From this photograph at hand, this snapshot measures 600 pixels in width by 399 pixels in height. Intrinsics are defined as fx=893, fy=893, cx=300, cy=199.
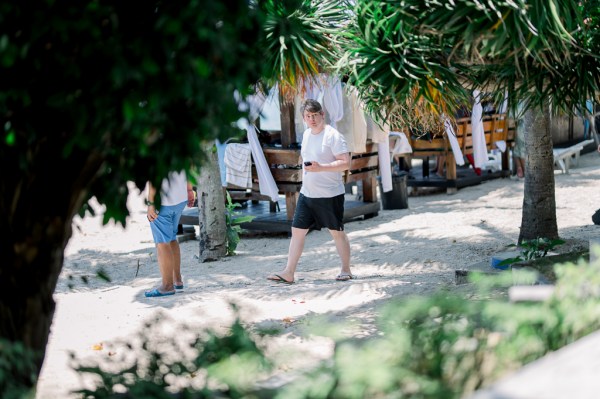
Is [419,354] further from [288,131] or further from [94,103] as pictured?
[288,131]

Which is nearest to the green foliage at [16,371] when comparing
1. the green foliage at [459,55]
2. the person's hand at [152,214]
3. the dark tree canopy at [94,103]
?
the dark tree canopy at [94,103]

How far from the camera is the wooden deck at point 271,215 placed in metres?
11.5

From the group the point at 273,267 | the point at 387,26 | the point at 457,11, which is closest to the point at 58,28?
the point at 457,11

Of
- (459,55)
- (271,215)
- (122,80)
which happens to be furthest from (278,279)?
(122,80)

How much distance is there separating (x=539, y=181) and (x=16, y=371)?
19.3 feet

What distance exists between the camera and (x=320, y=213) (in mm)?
7918

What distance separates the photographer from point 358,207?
1218cm

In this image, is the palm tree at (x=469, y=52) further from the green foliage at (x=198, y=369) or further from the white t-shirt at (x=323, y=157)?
the green foliage at (x=198, y=369)

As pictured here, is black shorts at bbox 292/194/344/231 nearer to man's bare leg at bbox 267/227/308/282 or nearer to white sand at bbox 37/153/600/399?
man's bare leg at bbox 267/227/308/282

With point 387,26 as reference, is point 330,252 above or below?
below

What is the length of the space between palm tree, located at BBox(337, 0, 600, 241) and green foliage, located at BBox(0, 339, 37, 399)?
9.46 ft

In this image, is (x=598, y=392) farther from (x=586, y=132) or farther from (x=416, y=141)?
(x=586, y=132)

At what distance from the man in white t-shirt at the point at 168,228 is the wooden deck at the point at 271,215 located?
3.54m

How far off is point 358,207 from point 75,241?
3838 millimetres
